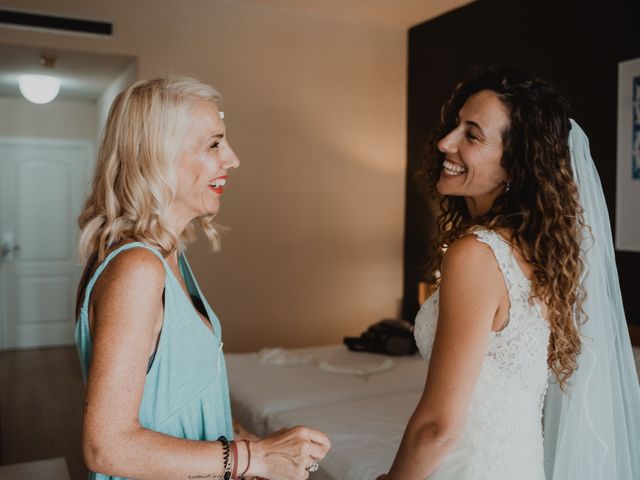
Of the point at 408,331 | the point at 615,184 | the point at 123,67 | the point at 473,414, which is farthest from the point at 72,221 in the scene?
the point at 473,414

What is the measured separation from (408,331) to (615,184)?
5.13 feet

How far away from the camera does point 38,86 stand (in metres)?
5.03

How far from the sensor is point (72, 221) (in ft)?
23.7

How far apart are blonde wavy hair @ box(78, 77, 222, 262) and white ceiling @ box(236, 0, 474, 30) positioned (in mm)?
3696

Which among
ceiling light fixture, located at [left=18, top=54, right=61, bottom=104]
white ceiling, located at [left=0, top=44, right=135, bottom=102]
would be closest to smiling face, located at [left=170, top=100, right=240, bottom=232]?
white ceiling, located at [left=0, top=44, right=135, bottom=102]

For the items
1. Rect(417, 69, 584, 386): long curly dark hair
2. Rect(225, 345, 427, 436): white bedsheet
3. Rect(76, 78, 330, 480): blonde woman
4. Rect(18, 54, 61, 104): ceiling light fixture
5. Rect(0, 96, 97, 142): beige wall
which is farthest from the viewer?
Rect(0, 96, 97, 142): beige wall

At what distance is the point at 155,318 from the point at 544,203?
3.13ft

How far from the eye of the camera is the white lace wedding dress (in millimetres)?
1534

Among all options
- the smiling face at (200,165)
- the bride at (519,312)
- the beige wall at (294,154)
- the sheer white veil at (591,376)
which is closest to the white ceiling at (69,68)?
the beige wall at (294,154)

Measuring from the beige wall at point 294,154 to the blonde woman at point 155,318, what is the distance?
3348 mm

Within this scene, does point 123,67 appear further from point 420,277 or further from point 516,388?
point 516,388

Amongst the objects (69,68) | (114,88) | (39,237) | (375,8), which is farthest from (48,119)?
(375,8)

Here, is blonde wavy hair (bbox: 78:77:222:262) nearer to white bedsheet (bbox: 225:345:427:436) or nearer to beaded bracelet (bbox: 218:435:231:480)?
beaded bracelet (bbox: 218:435:231:480)

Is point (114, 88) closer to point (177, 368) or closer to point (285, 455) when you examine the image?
point (177, 368)
